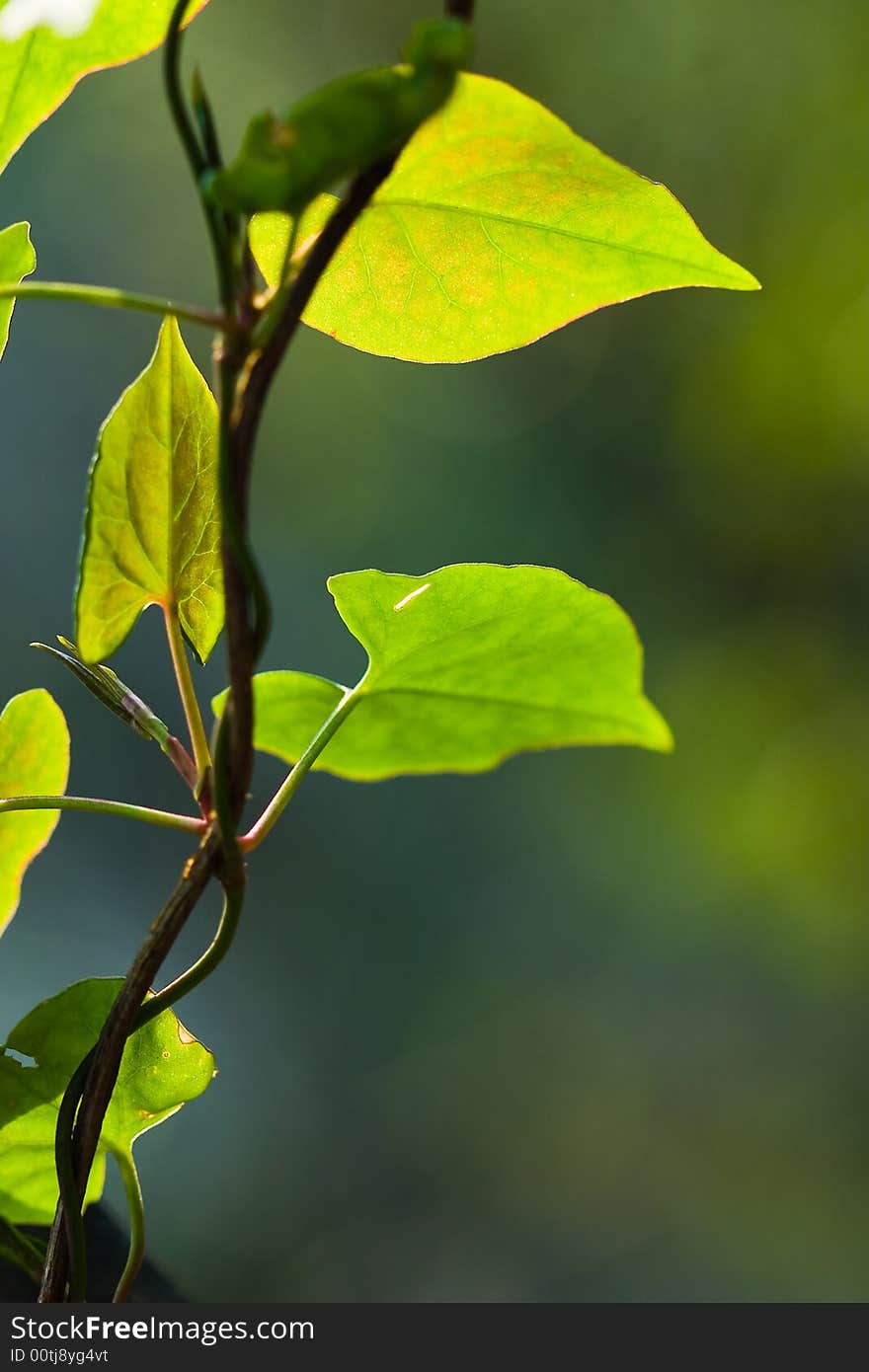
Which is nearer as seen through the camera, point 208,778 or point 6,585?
point 208,778

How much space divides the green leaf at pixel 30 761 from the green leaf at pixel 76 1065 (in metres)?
0.04

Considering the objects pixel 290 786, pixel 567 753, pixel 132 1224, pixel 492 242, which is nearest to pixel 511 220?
pixel 492 242

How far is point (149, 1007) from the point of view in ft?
0.62

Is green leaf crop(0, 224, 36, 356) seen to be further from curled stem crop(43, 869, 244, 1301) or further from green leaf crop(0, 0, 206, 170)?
curled stem crop(43, 869, 244, 1301)

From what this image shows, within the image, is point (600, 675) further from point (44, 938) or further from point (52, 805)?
point (44, 938)

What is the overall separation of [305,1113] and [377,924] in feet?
1.05

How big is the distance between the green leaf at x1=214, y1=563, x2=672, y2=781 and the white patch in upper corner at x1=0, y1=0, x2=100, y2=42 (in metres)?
0.10

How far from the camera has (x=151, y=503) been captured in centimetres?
19

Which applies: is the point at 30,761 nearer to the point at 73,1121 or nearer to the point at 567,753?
the point at 73,1121

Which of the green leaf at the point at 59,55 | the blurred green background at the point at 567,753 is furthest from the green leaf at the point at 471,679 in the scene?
the blurred green background at the point at 567,753

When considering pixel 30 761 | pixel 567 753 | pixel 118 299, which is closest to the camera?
pixel 118 299

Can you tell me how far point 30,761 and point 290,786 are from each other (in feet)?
0.30

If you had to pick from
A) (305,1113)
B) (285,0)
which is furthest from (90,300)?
(285,0)

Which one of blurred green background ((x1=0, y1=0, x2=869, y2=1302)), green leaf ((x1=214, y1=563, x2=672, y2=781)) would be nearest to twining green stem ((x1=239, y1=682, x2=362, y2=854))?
green leaf ((x1=214, y1=563, x2=672, y2=781))
